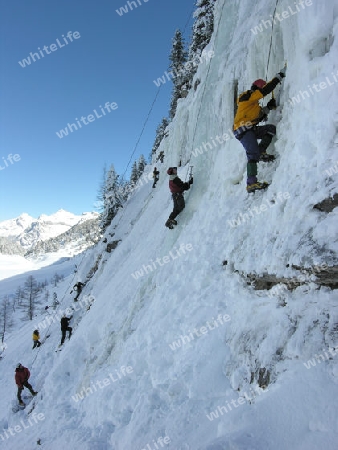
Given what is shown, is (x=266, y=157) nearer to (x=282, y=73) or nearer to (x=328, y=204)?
(x=282, y=73)

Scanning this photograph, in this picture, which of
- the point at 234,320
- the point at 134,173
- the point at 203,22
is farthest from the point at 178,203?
the point at 134,173

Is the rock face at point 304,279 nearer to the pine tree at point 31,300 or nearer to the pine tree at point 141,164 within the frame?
the pine tree at point 141,164

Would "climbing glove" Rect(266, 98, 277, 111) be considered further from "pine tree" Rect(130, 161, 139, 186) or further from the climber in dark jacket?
"pine tree" Rect(130, 161, 139, 186)

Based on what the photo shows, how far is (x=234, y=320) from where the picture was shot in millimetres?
4340

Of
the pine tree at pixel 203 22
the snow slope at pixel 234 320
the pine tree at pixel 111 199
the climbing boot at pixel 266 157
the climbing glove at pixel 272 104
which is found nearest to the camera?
the snow slope at pixel 234 320

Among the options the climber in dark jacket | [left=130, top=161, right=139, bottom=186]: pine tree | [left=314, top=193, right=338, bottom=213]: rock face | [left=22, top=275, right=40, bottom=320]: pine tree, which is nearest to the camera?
[left=314, top=193, right=338, bottom=213]: rock face

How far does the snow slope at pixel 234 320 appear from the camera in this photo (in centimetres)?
289

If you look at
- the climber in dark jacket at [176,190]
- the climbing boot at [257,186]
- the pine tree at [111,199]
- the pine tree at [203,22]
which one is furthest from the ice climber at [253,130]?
the pine tree at [111,199]

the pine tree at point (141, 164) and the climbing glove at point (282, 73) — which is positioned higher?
the pine tree at point (141, 164)

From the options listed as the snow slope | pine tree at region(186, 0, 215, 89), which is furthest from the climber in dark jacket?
pine tree at region(186, 0, 215, 89)

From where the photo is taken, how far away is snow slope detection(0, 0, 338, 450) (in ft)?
9.49

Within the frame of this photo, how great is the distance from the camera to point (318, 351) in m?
2.81

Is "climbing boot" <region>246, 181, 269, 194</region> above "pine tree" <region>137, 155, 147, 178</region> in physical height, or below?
below

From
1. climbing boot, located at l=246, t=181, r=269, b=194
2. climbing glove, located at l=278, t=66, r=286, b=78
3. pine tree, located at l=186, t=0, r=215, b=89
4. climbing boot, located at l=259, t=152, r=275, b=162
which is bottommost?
climbing boot, located at l=246, t=181, r=269, b=194
